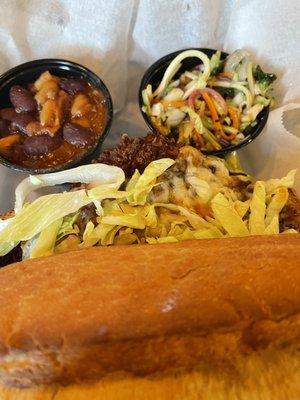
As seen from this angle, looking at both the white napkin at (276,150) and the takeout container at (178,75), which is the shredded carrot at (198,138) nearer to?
the takeout container at (178,75)

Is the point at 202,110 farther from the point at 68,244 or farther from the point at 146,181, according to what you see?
the point at 68,244

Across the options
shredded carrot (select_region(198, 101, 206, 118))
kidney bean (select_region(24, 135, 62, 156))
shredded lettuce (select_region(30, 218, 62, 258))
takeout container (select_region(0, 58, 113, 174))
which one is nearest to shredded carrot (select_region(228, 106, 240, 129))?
shredded carrot (select_region(198, 101, 206, 118))

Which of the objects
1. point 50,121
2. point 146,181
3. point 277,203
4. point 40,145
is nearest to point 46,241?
point 146,181

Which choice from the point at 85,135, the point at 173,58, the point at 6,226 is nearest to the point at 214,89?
the point at 173,58

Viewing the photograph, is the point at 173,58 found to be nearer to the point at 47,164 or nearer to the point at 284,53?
the point at 284,53

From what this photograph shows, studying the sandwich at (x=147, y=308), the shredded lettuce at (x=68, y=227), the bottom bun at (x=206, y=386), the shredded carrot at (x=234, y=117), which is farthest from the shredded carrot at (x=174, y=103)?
the bottom bun at (x=206, y=386)

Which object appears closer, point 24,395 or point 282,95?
point 24,395
